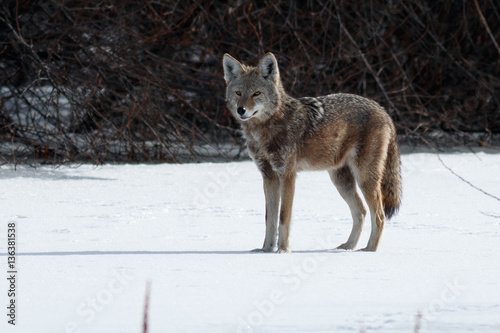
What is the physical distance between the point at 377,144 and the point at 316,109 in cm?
57

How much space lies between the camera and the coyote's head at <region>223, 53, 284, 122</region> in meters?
5.64

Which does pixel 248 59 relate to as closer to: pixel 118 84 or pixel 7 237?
pixel 118 84

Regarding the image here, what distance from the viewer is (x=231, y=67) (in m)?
5.90

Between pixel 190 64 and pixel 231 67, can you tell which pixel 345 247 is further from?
pixel 190 64

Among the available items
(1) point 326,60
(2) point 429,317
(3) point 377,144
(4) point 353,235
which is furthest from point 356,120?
(1) point 326,60

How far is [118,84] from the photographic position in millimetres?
10523

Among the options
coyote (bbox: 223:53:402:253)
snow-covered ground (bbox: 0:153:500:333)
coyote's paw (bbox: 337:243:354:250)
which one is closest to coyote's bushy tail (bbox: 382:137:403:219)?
coyote (bbox: 223:53:402:253)

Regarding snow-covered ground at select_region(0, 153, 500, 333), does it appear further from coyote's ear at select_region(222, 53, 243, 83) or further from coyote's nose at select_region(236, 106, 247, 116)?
coyote's ear at select_region(222, 53, 243, 83)

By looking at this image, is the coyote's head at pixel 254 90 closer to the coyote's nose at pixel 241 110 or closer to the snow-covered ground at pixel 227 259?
the coyote's nose at pixel 241 110

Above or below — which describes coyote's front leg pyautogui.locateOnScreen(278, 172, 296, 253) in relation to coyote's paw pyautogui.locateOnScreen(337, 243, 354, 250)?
above

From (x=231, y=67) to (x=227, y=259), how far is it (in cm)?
168

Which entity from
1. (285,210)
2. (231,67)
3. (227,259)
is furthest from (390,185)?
(227,259)

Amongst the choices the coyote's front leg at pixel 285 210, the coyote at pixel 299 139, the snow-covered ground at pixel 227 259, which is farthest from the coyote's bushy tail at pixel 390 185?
the coyote's front leg at pixel 285 210

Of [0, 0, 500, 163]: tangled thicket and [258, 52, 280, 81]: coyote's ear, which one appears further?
[0, 0, 500, 163]: tangled thicket
